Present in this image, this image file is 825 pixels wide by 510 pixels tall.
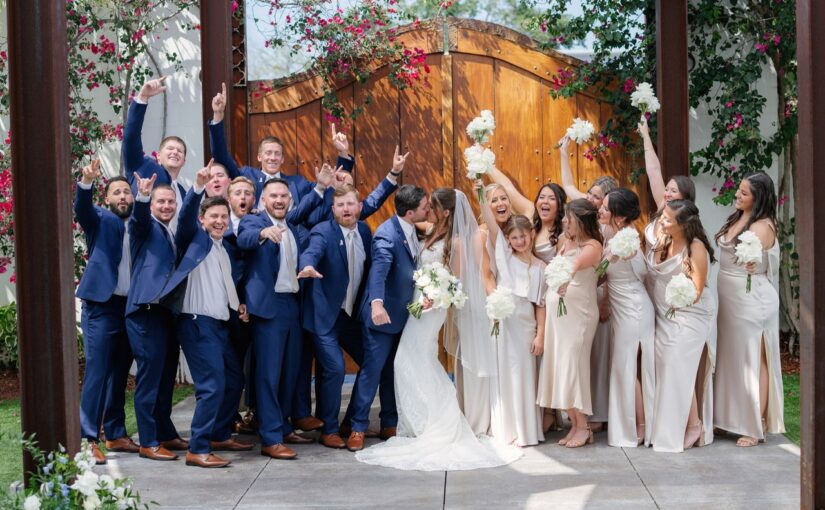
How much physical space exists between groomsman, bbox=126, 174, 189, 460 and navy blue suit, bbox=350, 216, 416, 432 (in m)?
1.22

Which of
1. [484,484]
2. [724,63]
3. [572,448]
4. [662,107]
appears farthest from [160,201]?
[724,63]

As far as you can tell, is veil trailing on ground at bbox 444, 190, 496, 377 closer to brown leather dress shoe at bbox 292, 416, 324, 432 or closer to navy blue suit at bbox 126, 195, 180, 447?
brown leather dress shoe at bbox 292, 416, 324, 432

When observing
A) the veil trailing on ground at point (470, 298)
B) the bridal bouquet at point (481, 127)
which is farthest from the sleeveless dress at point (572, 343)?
the bridal bouquet at point (481, 127)

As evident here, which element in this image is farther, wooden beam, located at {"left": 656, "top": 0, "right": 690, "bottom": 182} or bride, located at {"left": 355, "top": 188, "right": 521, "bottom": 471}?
wooden beam, located at {"left": 656, "top": 0, "right": 690, "bottom": 182}

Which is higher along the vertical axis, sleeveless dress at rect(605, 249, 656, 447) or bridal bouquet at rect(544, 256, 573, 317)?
bridal bouquet at rect(544, 256, 573, 317)

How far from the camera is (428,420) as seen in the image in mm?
6465

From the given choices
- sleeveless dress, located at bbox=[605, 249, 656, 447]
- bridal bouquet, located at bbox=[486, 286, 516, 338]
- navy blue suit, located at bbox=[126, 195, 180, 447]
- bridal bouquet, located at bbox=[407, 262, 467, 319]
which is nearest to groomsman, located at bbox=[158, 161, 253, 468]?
navy blue suit, located at bbox=[126, 195, 180, 447]

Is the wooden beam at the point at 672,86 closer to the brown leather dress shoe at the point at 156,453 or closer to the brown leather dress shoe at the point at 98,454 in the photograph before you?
the brown leather dress shoe at the point at 156,453

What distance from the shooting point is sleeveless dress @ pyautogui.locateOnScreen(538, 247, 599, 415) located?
650 cm

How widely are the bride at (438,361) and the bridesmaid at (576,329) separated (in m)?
0.42

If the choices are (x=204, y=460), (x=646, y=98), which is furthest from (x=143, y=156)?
(x=646, y=98)

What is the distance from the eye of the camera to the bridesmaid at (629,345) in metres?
6.54

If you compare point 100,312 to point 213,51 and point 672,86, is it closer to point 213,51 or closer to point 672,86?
point 213,51

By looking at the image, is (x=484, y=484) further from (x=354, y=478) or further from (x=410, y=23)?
(x=410, y=23)
